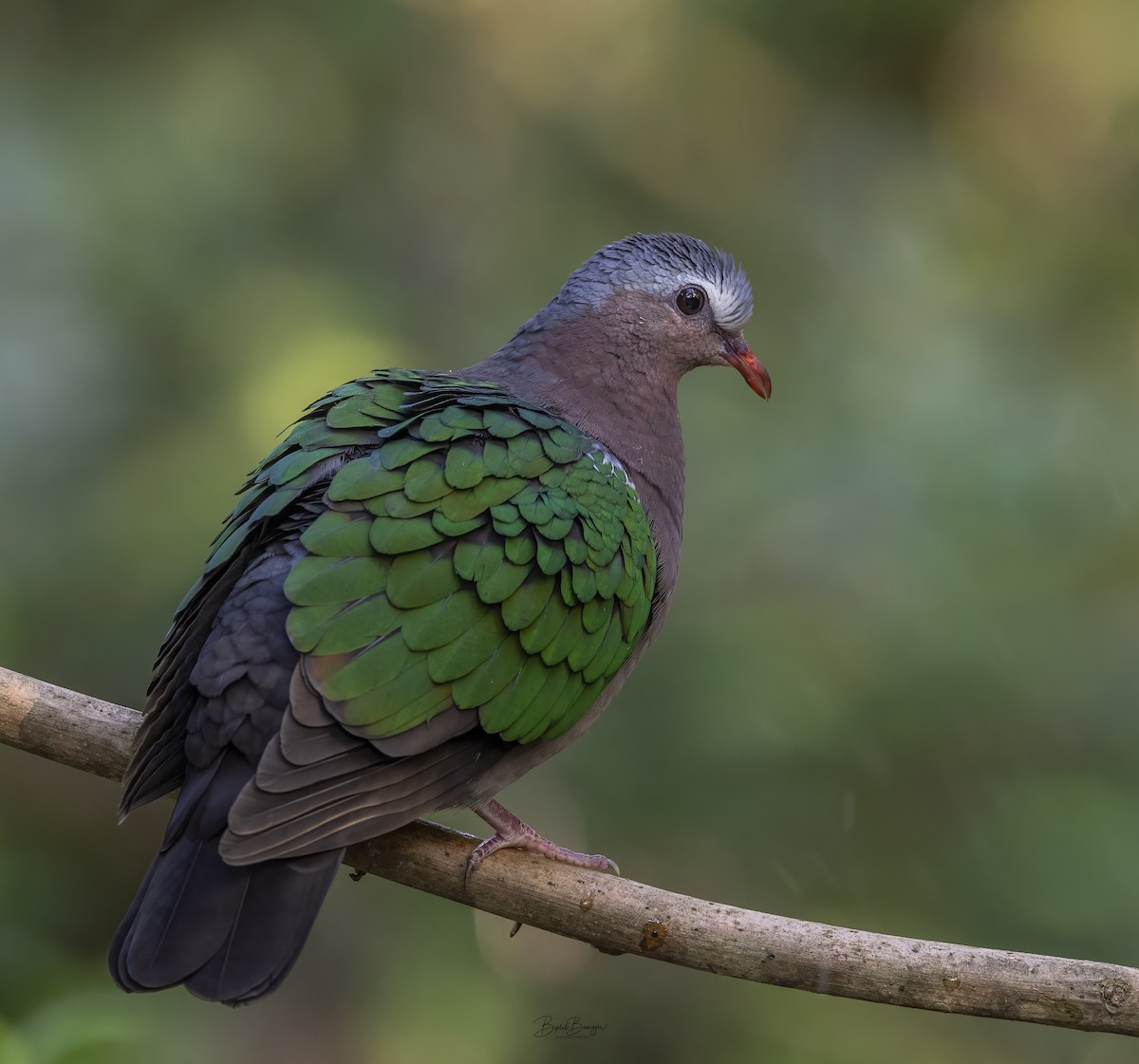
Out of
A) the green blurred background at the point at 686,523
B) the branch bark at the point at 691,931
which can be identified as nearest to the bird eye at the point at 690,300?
the green blurred background at the point at 686,523

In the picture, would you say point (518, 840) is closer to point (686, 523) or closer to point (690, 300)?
point (690, 300)

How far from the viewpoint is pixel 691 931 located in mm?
2590

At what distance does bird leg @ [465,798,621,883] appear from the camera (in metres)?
2.92

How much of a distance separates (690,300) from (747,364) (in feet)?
0.87

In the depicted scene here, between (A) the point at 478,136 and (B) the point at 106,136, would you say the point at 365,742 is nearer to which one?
(B) the point at 106,136

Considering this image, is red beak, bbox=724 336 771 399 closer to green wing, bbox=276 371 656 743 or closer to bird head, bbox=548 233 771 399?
bird head, bbox=548 233 771 399

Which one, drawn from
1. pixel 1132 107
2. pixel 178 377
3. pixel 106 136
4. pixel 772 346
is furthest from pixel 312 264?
pixel 1132 107

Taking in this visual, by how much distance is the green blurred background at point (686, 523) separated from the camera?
4.16 meters

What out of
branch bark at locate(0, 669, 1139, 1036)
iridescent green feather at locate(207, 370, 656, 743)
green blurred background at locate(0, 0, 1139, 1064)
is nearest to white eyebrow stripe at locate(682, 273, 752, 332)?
iridescent green feather at locate(207, 370, 656, 743)

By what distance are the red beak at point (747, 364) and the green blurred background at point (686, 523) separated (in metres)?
0.76

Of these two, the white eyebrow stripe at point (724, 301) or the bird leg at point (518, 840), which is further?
the white eyebrow stripe at point (724, 301)

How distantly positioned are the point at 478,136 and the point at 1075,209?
2544 millimetres

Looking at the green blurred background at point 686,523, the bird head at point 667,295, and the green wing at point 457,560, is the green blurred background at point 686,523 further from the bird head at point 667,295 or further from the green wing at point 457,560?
the green wing at point 457,560

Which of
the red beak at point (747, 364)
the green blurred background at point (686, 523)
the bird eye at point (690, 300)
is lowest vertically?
the green blurred background at point (686, 523)
